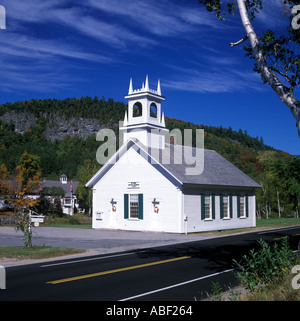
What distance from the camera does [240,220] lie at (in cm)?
3334

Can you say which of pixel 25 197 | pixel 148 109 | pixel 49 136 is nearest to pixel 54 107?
pixel 49 136

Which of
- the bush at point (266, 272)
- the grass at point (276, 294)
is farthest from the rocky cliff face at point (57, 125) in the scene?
the grass at point (276, 294)

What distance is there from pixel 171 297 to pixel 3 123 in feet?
563

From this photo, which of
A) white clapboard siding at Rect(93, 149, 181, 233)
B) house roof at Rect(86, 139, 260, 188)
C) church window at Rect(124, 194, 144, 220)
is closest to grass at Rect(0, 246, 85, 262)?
white clapboard siding at Rect(93, 149, 181, 233)

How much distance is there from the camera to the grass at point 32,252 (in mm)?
15144

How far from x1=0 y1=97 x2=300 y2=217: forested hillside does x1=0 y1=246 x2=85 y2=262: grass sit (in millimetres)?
53166

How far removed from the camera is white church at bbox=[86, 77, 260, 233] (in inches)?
1094

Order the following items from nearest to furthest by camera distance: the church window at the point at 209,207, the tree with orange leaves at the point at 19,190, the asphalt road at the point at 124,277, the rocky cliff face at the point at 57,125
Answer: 1. the asphalt road at the point at 124,277
2. the church window at the point at 209,207
3. the tree with orange leaves at the point at 19,190
4. the rocky cliff face at the point at 57,125

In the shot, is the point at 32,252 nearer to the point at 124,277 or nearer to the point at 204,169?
the point at 124,277

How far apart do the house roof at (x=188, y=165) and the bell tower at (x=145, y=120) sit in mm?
755

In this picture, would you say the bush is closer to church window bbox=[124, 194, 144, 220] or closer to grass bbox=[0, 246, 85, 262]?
grass bbox=[0, 246, 85, 262]

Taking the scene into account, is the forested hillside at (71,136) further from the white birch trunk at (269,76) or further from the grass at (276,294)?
the grass at (276,294)

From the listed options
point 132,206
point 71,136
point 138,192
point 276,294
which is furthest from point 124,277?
point 71,136
